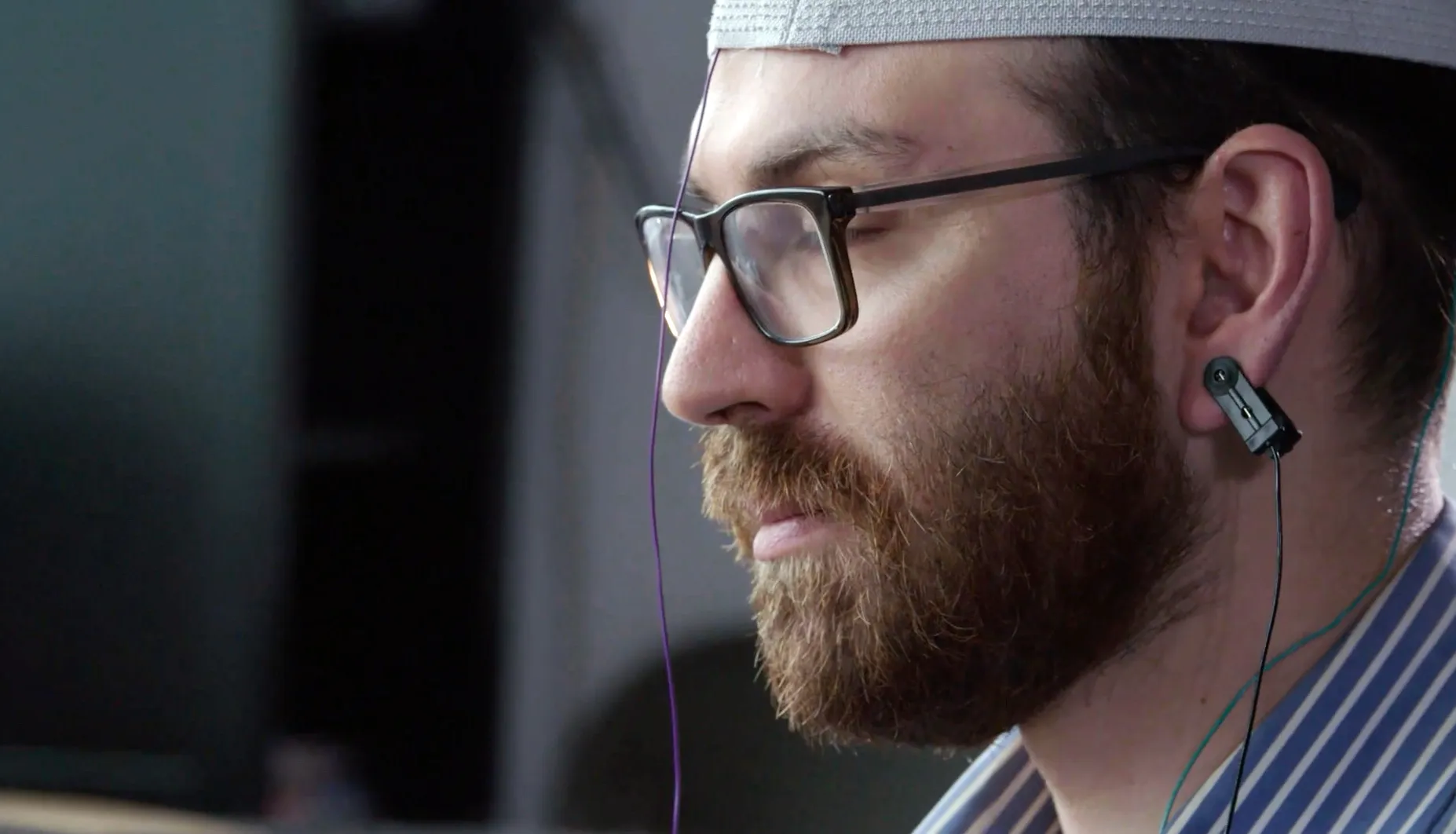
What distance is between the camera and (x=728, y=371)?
828mm

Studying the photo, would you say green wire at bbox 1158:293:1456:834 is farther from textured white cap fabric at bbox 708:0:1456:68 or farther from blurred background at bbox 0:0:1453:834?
blurred background at bbox 0:0:1453:834

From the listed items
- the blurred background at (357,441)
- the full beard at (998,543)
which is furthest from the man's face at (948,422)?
the blurred background at (357,441)

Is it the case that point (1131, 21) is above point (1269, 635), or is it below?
above

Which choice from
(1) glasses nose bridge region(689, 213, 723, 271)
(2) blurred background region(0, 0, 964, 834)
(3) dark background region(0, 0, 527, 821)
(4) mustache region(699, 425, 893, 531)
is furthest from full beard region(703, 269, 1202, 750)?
(3) dark background region(0, 0, 527, 821)

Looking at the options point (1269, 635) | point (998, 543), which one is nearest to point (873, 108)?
point (998, 543)

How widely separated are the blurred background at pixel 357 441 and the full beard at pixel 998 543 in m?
0.53

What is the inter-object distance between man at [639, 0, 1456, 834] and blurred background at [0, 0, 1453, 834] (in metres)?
0.54

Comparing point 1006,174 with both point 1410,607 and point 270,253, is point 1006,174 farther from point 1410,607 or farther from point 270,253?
point 270,253

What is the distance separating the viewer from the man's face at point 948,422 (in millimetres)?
774

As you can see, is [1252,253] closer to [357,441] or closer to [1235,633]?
[1235,633]

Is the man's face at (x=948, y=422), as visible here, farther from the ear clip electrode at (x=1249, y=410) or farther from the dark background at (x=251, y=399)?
the dark background at (x=251, y=399)

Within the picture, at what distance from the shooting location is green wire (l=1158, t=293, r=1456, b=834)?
81cm

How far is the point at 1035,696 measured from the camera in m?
0.82

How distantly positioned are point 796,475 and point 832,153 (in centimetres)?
19
